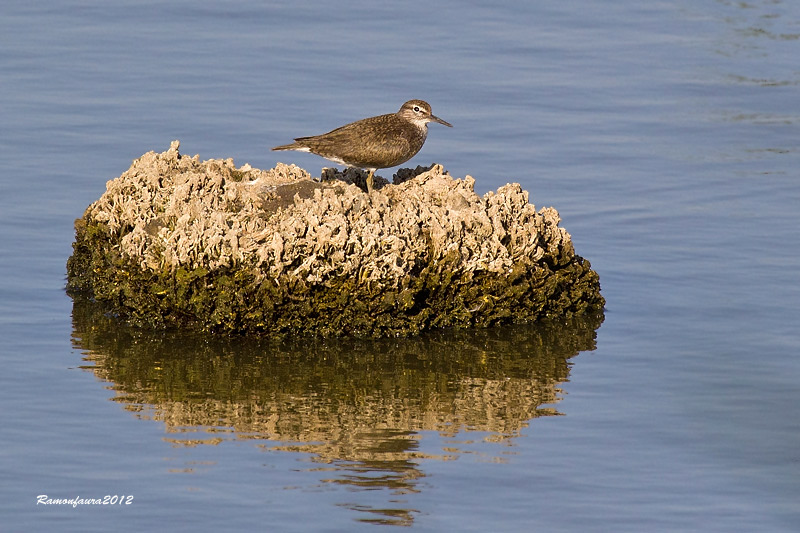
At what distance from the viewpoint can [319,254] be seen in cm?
1445

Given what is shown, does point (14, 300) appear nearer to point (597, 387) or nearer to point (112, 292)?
point (112, 292)

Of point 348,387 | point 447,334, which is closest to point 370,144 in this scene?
point 447,334

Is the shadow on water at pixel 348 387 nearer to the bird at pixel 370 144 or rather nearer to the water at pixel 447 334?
the water at pixel 447 334

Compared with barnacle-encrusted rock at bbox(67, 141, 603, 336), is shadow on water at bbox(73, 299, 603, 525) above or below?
below

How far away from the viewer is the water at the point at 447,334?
1149 centimetres

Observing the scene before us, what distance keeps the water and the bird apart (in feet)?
6.80

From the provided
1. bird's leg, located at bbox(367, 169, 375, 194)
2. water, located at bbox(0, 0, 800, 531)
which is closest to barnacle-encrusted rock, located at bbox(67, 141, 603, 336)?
bird's leg, located at bbox(367, 169, 375, 194)

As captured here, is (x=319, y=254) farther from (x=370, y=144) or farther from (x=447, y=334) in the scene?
(x=370, y=144)

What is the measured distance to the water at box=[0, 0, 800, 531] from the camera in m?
11.5

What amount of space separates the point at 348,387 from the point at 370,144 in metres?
3.17

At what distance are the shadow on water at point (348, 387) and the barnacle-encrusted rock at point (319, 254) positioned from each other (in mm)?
243

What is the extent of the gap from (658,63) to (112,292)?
1300cm

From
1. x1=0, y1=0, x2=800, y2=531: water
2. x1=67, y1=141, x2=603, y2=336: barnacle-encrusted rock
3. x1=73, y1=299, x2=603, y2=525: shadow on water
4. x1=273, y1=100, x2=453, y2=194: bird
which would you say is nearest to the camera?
x1=0, y1=0, x2=800, y2=531: water

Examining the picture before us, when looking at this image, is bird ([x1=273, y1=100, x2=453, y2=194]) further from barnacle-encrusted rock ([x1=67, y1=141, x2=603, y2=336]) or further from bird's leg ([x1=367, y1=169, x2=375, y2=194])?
barnacle-encrusted rock ([x1=67, y1=141, x2=603, y2=336])
